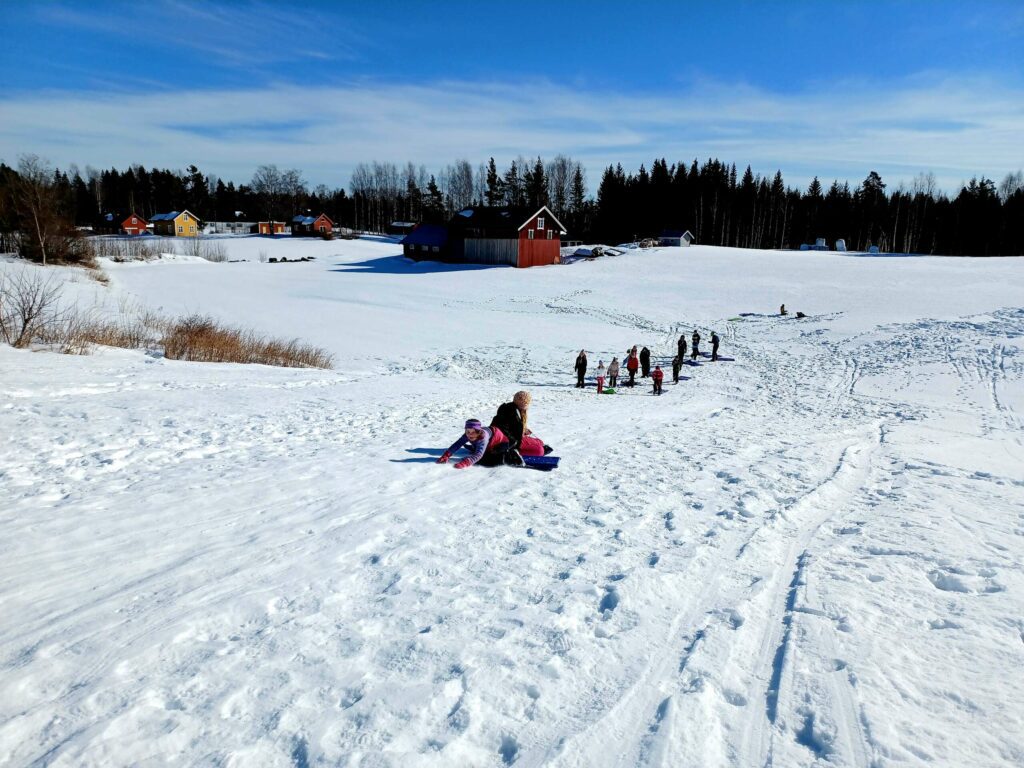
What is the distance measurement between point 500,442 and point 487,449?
0.23m

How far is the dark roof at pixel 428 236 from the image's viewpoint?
64188mm

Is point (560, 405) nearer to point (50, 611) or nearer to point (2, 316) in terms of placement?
point (50, 611)

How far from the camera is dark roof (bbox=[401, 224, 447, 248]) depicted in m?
64.2

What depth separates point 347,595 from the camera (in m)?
5.17

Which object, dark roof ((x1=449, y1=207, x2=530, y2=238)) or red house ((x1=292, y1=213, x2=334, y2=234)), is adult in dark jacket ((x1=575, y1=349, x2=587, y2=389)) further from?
red house ((x1=292, y1=213, x2=334, y2=234))

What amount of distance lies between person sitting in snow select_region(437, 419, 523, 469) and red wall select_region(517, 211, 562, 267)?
50571 mm

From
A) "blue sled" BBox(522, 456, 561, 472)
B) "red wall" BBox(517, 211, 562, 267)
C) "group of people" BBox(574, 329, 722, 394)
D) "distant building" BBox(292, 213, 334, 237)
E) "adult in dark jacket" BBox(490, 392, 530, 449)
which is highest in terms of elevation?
"distant building" BBox(292, 213, 334, 237)

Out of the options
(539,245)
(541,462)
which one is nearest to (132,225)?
(539,245)

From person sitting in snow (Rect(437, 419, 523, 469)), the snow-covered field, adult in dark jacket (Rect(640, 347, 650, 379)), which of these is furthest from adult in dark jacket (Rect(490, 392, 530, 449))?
adult in dark jacket (Rect(640, 347, 650, 379))

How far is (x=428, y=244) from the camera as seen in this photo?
6469 centimetres

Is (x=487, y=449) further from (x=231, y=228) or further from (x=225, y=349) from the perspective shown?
(x=231, y=228)

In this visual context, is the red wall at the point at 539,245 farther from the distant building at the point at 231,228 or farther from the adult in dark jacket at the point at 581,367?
the distant building at the point at 231,228

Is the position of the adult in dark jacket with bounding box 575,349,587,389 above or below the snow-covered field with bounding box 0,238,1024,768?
below

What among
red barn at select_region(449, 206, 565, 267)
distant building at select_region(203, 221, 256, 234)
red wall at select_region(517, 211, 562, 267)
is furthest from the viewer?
distant building at select_region(203, 221, 256, 234)
